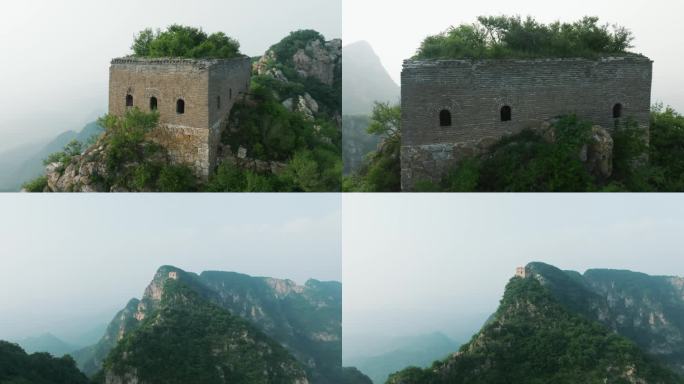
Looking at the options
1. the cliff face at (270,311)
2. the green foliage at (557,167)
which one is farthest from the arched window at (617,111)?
the cliff face at (270,311)

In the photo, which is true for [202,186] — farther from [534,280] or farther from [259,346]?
[534,280]

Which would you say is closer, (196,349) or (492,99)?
(492,99)

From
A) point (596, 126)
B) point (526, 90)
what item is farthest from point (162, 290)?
point (596, 126)

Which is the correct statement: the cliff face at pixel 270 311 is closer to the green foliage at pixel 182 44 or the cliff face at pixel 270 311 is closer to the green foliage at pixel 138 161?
the green foliage at pixel 138 161

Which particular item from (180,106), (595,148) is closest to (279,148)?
(180,106)

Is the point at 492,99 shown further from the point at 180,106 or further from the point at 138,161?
the point at 138,161
